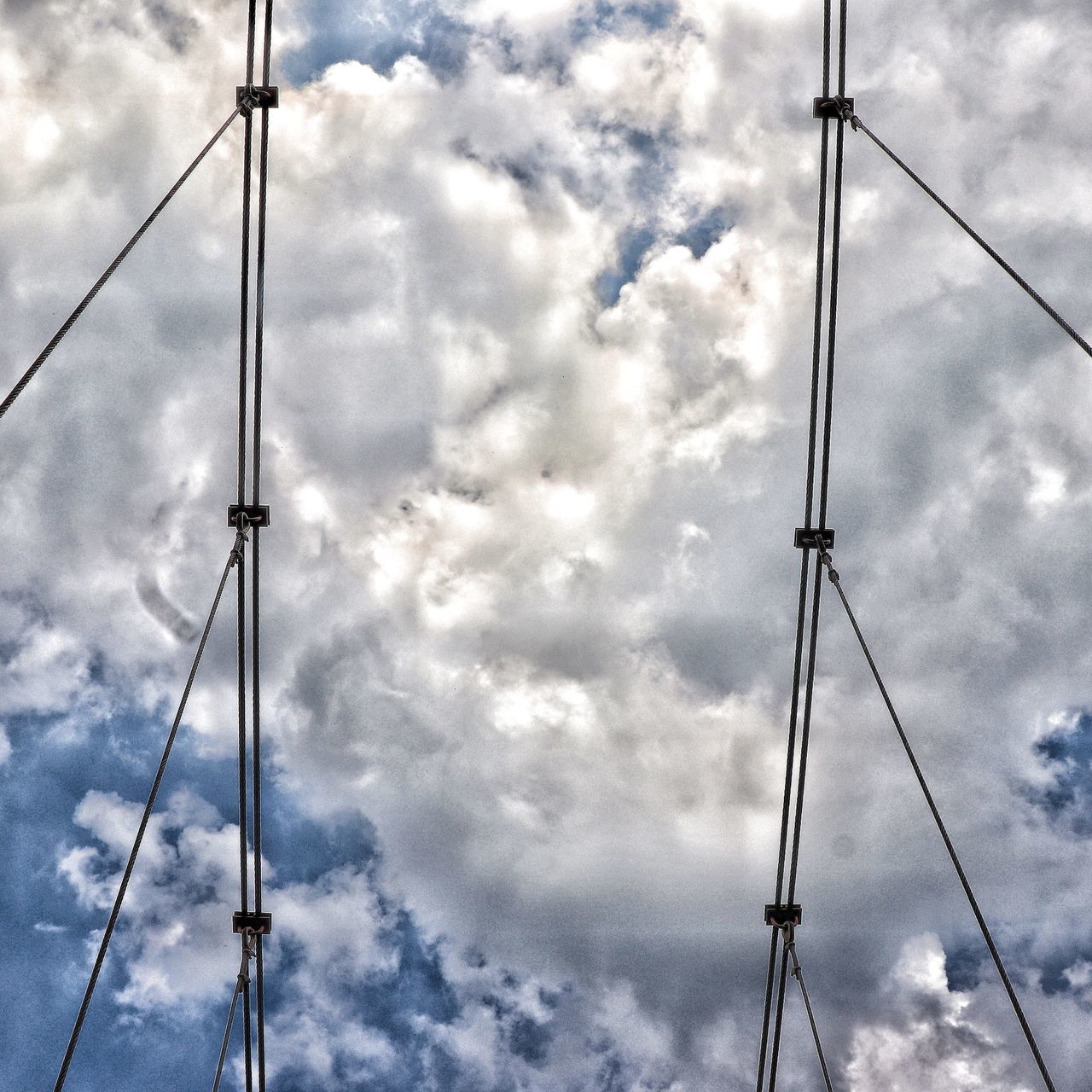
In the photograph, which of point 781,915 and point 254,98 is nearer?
point 254,98

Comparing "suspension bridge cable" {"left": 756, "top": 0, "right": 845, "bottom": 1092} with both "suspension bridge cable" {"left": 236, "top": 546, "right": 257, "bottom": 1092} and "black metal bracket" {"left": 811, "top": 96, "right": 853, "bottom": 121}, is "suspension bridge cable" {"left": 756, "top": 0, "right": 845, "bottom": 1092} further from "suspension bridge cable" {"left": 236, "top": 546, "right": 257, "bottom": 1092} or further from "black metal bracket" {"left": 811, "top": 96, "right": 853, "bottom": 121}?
"suspension bridge cable" {"left": 236, "top": 546, "right": 257, "bottom": 1092}

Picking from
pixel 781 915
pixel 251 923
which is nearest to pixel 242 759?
pixel 251 923

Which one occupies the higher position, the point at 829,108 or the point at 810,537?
the point at 829,108

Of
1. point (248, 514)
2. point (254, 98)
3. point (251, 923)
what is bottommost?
point (251, 923)

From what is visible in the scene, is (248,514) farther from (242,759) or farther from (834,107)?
(834,107)

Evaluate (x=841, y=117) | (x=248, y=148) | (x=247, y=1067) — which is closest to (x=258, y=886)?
(x=247, y=1067)

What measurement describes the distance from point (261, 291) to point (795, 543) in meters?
13.4

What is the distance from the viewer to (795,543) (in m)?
28.1

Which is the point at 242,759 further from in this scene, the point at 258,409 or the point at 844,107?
the point at 844,107

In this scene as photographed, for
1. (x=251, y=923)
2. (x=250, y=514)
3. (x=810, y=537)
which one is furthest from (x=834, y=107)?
(x=251, y=923)

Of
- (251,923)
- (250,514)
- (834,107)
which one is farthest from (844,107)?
(251,923)

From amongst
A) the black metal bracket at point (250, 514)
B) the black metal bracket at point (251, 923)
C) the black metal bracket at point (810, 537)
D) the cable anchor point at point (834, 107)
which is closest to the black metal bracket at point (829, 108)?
the cable anchor point at point (834, 107)

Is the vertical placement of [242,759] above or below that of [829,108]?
below

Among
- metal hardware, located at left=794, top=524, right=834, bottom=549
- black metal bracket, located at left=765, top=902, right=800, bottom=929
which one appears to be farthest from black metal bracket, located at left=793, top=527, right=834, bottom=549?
black metal bracket, located at left=765, top=902, right=800, bottom=929
